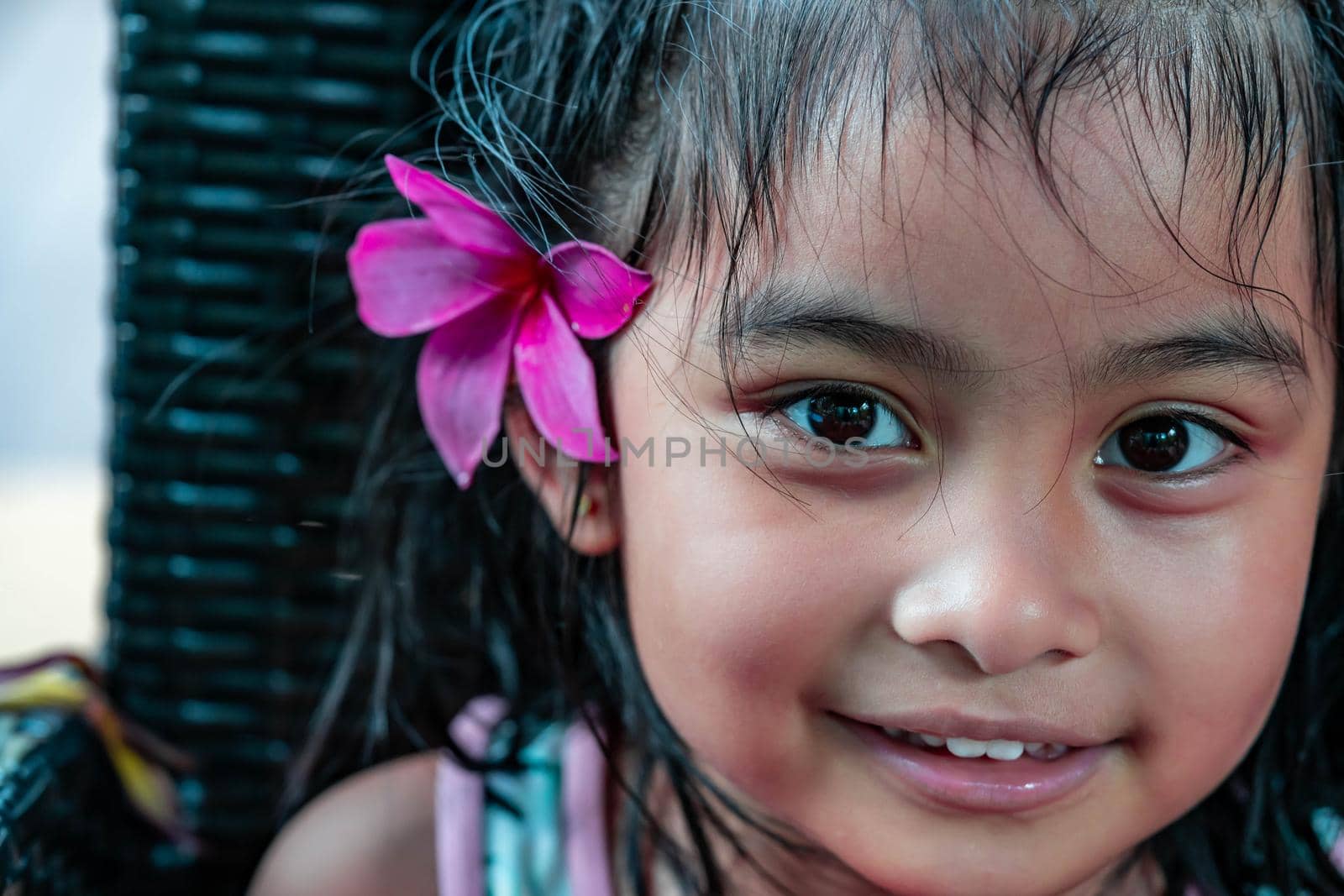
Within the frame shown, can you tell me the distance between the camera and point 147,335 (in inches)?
38.1

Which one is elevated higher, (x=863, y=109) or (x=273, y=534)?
(x=863, y=109)

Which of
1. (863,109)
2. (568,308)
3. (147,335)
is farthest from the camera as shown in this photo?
(147,335)

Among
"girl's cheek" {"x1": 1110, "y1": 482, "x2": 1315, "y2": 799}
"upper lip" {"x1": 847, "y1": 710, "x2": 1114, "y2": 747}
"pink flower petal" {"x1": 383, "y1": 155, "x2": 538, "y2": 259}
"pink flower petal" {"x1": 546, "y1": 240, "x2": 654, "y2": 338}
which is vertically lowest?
"upper lip" {"x1": 847, "y1": 710, "x2": 1114, "y2": 747}

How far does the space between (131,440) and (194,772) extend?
0.25 meters

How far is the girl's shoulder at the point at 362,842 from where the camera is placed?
0.92 metres

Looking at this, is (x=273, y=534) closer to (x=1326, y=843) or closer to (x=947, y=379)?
(x=947, y=379)

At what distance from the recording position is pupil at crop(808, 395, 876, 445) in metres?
0.71

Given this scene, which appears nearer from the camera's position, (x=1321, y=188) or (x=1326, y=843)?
(x=1321, y=188)

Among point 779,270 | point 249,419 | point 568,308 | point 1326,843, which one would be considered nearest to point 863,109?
point 779,270

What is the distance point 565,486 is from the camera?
85 cm

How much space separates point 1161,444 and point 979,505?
121 mm

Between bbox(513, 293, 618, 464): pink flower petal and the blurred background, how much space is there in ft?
4.29

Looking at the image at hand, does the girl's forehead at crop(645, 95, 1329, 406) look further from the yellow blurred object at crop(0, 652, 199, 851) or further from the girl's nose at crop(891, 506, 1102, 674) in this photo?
the yellow blurred object at crop(0, 652, 199, 851)

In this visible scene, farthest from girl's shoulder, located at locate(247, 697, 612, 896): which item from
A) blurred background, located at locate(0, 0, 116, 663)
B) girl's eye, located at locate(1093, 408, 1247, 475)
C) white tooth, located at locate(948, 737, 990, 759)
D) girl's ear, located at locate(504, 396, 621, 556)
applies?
blurred background, located at locate(0, 0, 116, 663)
